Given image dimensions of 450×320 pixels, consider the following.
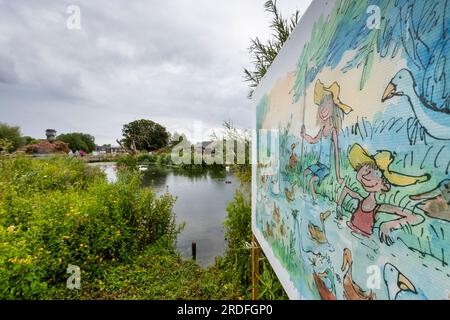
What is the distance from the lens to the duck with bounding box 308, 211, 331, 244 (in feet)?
3.58

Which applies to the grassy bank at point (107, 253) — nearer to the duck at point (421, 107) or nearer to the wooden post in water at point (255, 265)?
the wooden post in water at point (255, 265)

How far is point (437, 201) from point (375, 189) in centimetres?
20

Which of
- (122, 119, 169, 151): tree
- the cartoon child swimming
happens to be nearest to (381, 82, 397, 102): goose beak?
the cartoon child swimming

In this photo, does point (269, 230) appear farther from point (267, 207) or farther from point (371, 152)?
point (371, 152)

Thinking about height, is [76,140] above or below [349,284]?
above

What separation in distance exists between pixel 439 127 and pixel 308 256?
934mm

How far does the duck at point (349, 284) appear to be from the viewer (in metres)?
0.86

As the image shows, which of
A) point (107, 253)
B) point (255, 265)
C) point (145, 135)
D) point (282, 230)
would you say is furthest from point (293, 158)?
point (145, 135)

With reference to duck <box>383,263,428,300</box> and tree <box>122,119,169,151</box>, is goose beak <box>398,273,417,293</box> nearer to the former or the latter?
duck <box>383,263,428,300</box>

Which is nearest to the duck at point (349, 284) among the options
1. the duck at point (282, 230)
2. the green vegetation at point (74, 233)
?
the duck at point (282, 230)

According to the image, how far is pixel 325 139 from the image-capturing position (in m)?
1.09

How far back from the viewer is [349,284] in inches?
35.9

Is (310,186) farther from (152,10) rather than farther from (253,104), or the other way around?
(152,10)

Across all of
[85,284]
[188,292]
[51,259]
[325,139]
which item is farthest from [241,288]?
[325,139]
